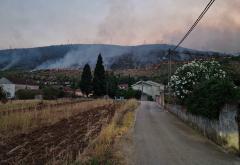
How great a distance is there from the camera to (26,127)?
897 inches

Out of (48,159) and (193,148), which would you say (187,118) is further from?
(48,159)

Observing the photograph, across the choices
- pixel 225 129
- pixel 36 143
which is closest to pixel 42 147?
pixel 36 143

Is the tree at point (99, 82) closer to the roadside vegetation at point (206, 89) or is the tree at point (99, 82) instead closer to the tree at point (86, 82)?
the tree at point (86, 82)

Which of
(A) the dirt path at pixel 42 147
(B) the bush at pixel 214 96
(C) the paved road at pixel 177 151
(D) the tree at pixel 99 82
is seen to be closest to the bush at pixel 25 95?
(D) the tree at pixel 99 82

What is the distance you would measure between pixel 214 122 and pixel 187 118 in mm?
10961

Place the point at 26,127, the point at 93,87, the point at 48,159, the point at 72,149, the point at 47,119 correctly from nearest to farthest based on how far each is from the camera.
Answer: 1. the point at 48,159
2. the point at 72,149
3. the point at 26,127
4. the point at 47,119
5. the point at 93,87

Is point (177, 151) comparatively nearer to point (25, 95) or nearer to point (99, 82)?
point (25, 95)

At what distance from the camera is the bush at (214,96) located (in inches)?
750

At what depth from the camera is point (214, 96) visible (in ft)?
65.8

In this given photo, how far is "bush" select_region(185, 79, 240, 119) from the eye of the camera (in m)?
19.1

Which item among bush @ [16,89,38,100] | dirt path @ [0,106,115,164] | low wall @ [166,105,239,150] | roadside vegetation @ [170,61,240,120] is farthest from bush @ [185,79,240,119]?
bush @ [16,89,38,100]

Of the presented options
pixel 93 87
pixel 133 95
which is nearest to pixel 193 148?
pixel 93 87

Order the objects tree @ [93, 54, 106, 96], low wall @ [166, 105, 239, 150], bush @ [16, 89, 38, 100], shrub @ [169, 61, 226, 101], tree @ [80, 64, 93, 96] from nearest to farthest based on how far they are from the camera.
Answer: low wall @ [166, 105, 239, 150] < shrub @ [169, 61, 226, 101] < bush @ [16, 89, 38, 100] < tree @ [93, 54, 106, 96] < tree @ [80, 64, 93, 96]

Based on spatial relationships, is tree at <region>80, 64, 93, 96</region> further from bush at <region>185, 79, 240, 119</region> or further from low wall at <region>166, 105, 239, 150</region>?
low wall at <region>166, 105, 239, 150</region>
